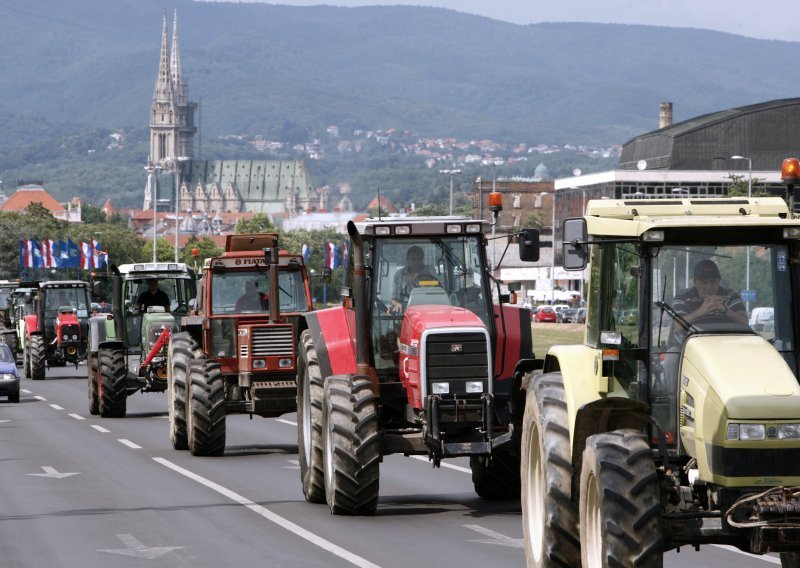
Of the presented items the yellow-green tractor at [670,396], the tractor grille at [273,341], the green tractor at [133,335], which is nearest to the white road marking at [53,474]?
the tractor grille at [273,341]

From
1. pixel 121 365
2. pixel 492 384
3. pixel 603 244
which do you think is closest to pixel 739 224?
pixel 603 244

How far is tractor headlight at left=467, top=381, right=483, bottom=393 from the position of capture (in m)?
15.9

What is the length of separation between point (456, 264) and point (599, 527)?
281 inches

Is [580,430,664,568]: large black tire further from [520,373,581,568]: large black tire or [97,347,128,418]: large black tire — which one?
[97,347,128,418]: large black tire

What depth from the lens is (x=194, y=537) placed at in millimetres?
15016

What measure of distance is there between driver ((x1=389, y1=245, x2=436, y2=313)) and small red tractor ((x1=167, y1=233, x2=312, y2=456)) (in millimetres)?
7008

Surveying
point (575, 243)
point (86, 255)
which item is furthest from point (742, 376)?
point (86, 255)

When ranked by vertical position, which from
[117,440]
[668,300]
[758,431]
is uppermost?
[668,300]

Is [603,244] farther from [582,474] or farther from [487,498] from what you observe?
[487,498]

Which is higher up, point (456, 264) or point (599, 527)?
point (456, 264)

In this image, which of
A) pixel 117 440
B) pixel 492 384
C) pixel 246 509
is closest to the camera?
pixel 492 384

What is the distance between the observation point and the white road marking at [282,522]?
44.1 ft

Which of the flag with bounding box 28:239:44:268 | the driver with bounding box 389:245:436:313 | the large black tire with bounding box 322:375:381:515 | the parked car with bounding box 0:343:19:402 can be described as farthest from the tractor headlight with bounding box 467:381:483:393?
the flag with bounding box 28:239:44:268

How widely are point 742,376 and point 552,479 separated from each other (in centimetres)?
199
